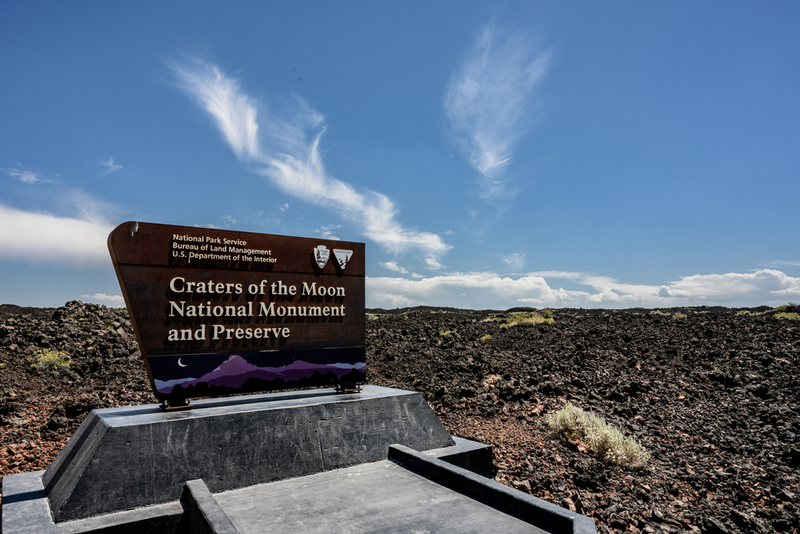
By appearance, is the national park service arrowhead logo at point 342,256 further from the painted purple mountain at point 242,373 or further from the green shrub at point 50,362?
the green shrub at point 50,362

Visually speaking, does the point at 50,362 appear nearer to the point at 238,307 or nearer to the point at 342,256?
the point at 238,307

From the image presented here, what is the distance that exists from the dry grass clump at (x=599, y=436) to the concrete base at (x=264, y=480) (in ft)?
7.56

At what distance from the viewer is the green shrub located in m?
12.3

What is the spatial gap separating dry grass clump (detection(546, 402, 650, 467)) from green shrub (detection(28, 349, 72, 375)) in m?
12.3

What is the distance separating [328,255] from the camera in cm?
632

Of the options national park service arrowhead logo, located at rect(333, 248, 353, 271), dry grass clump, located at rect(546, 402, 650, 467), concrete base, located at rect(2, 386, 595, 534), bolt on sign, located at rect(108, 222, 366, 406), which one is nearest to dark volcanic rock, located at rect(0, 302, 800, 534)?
dry grass clump, located at rect(546, 402, 650, 467)

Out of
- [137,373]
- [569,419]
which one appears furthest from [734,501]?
[137,373]

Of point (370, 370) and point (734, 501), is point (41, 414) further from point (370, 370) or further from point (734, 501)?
point (734, 501)

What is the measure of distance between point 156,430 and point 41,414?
270 inches

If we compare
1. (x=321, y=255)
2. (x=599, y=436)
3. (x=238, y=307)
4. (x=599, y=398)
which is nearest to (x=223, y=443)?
(x=238, y=307)

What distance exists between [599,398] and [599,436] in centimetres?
248

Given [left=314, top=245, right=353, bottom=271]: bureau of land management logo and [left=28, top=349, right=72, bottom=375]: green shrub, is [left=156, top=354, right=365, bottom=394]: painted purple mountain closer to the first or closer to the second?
[left=314, top=245, right=353, bottom=271]: bureau of land management logo

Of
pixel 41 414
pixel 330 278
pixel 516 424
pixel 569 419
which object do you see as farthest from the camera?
pixel 41 414

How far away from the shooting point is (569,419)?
7.93m
